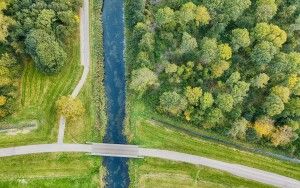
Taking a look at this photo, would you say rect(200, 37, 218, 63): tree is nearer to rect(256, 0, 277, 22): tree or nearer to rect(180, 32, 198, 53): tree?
rect(180, 32, 198, 53): tree

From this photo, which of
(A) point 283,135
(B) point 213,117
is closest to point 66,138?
(B) point 213,117

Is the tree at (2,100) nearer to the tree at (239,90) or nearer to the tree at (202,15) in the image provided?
the tree at (202,15)

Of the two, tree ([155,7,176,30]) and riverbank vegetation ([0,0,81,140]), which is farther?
tree ([155,7,176,30])

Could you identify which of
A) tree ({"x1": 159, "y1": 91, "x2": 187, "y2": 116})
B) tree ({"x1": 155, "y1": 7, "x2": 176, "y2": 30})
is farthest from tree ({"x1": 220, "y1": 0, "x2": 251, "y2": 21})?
tree ({"x1": 159, "y1": 91, "x2": 187, "y2": 116})

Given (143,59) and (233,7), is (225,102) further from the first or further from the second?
(233,7)

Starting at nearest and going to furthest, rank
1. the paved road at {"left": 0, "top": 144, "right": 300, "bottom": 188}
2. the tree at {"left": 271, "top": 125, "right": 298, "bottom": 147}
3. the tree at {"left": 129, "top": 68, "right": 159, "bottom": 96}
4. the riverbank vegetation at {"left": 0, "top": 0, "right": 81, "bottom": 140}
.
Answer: the tree at {"left": 271, "top": 125, "right": 298, "bottom": 147} → the riverbank vegetation at {"left": 0, "top": 0, "right": 81, "bottom": 140} → the paved road at {"left": 0, "top": 144, "right": 300, "bottom": 188} → the tree at {"left": 129, "top": 68, "right": 159, "bottom": 96}

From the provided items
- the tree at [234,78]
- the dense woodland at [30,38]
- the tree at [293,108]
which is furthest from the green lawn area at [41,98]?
the tree at [293,108]

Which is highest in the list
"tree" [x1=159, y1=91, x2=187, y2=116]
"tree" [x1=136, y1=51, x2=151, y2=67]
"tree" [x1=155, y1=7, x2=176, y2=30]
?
"tree" [x1=155, y1=7, x2=176, y2=30]
